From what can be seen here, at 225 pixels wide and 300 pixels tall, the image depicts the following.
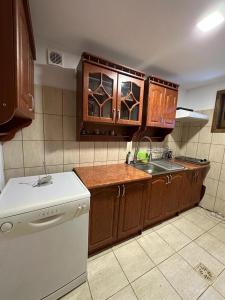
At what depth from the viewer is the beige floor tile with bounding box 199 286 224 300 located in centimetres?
116

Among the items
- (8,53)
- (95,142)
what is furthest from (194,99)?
(8,53)

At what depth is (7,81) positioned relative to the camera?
0.69m

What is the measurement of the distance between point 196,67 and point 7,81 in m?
2.10

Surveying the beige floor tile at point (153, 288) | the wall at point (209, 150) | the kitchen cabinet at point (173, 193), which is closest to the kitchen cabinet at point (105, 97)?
the kitchen cabinet at point (173, 193)

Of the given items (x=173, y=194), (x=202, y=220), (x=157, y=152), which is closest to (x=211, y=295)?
(x=173, y=194)

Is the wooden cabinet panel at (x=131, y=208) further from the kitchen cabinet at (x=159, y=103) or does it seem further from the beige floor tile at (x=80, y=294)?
the kitchen cabinet at (x=159, y=103)

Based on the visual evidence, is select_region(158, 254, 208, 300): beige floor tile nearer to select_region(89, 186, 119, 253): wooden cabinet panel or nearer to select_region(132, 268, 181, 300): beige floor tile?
select_region(132, 268, 181, 300): beige floor tile

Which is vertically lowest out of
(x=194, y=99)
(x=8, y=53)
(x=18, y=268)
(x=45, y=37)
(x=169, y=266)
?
(x=169, y=266)

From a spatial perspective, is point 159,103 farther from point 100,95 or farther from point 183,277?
point 183,277

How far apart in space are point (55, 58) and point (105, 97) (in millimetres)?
658

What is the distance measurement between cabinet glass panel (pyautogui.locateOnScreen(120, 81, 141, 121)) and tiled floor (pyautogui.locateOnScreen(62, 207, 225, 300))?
1536mm

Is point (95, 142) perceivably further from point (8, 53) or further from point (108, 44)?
point (8, 53)

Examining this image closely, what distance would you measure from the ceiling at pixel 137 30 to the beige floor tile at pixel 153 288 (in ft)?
7.20

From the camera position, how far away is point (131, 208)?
1.59m
